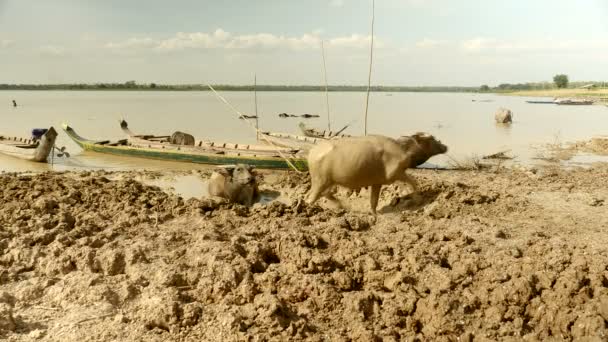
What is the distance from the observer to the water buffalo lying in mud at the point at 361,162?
23.4 ft

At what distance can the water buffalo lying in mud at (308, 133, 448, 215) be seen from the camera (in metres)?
7.14

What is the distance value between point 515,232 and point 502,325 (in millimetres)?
2461

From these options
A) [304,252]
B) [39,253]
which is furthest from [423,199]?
[39,253]

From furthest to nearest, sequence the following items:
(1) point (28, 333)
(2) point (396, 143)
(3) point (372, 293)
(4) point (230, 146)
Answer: (4) point (230, 146) → (2) point (396, 143) → (3) point (372, 293) → (1) point (28, 333)

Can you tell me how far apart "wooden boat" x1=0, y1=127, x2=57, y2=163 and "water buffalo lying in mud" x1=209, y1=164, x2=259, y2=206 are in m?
6.92

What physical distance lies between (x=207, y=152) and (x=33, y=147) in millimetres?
5499

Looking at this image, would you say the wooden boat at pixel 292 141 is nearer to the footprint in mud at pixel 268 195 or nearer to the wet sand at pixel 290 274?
the footprint in mud at pixel 268 195

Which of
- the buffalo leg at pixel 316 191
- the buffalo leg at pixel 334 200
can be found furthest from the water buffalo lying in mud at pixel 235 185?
the buffalo leg at pixel 316 191

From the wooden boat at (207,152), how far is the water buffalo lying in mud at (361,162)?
13.8 ft

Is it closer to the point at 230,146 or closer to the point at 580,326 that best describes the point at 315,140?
the point at 230,146

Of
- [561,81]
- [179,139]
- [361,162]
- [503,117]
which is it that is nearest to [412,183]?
[361,162]

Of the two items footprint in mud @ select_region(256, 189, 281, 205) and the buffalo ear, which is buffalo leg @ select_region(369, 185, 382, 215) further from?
the buffalo ear

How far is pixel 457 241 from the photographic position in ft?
17.6

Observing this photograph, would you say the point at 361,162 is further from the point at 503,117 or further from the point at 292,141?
the point at 503,117
